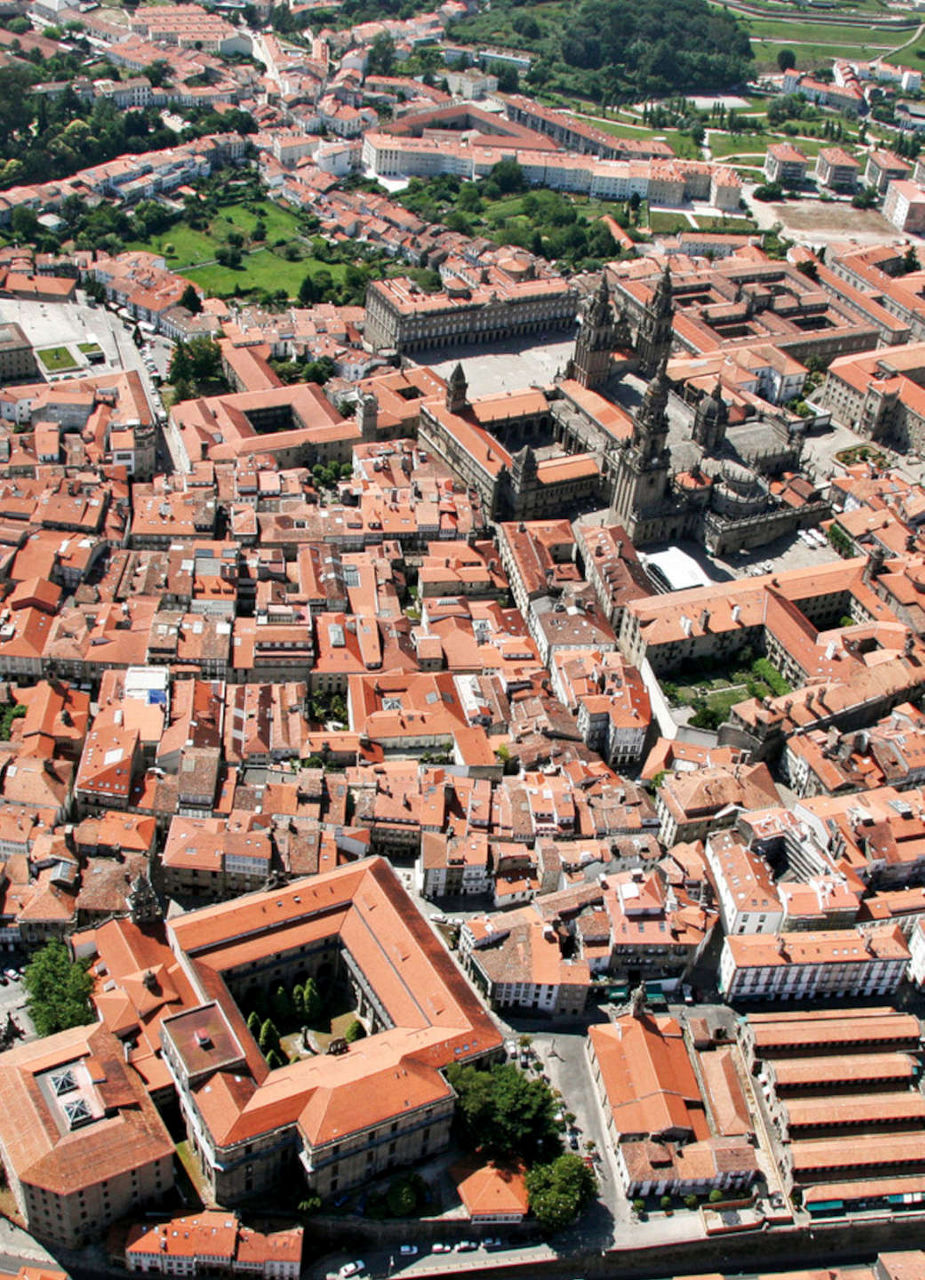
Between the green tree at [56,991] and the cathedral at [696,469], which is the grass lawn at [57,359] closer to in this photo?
the cathedral at [696,469]

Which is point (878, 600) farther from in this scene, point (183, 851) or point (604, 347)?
point (183, 851)

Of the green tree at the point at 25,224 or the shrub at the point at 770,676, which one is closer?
the shrub at the point at 770,676

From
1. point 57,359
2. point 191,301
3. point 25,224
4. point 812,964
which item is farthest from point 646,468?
point 25,224

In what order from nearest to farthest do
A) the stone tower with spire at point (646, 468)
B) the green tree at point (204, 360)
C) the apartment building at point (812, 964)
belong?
the apartment building at point (812, 964) → the stone tower with spire at point (646, 468) → the green tree at point (204, 360)

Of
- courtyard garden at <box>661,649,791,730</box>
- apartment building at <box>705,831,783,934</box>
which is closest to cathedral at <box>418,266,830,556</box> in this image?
courtyard garden at <box>661,649,791,730</box>

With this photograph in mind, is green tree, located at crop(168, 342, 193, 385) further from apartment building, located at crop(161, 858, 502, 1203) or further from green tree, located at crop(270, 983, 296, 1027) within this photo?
green tree, located at crop(270, 983, 296, 1027)

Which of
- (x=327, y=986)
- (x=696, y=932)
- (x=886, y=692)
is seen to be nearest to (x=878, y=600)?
(x=886, y=692)

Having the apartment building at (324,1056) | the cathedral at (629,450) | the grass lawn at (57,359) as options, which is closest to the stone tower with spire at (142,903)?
the apartment building at (324,1056)
